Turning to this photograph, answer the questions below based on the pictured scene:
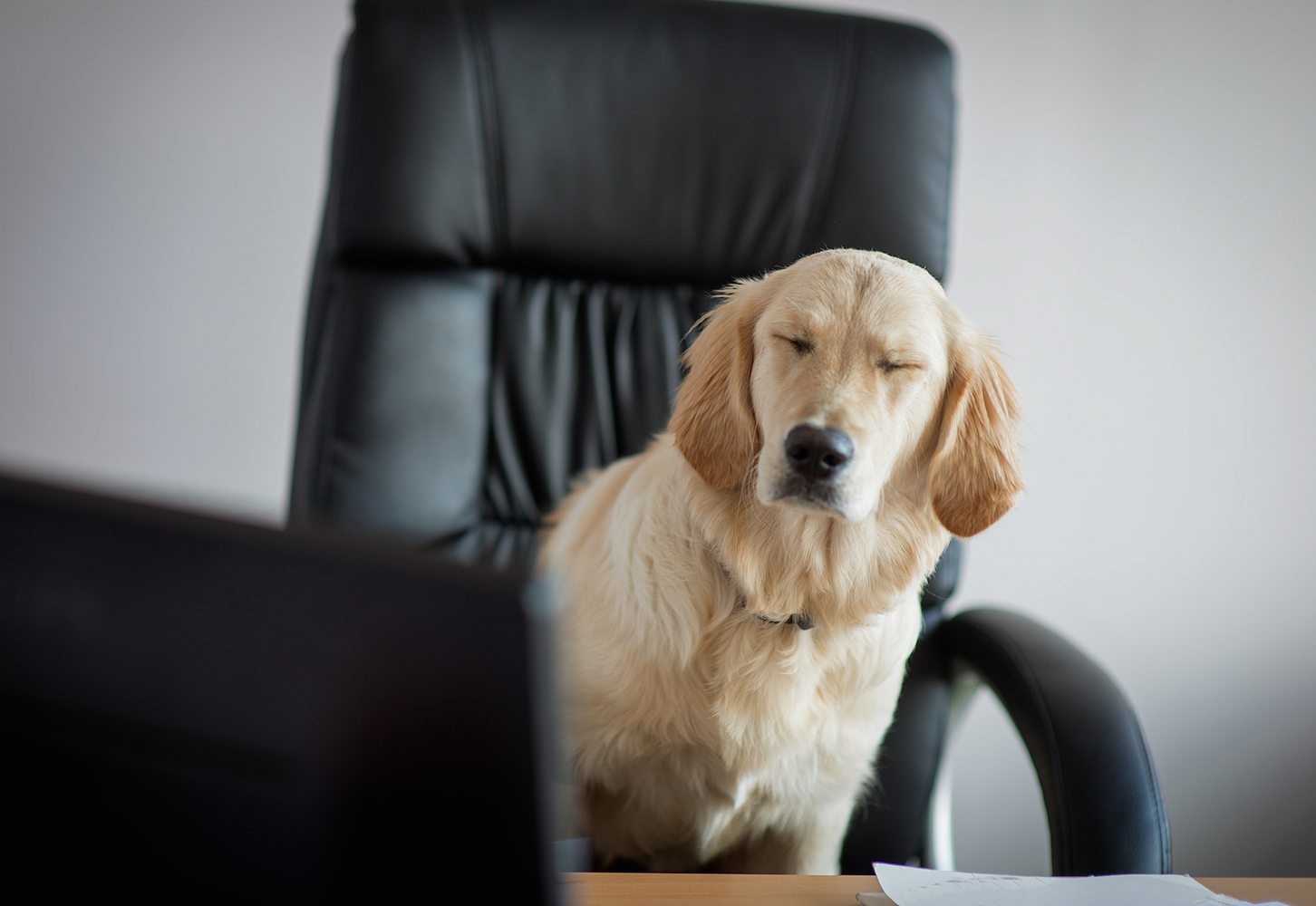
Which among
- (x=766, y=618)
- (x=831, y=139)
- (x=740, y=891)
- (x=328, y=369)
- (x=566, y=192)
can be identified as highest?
(x=831, y=139)

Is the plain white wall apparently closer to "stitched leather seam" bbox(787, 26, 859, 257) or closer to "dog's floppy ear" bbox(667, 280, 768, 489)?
"stitched leather seam" bbox(787, 26, 859, 257)

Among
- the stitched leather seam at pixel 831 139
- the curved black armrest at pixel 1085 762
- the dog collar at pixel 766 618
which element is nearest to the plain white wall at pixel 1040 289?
the stitched leather seam at pixel 831 139

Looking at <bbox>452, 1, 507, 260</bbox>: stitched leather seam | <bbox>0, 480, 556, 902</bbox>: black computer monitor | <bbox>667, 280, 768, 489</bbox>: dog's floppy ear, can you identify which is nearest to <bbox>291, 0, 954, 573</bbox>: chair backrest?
<bbox>452, 1, 507, 260</bbox>: stitched leather seam

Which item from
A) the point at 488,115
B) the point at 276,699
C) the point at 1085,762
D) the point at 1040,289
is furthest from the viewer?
the point at 1040,289

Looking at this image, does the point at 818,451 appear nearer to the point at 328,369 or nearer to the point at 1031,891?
the point at 1031,891

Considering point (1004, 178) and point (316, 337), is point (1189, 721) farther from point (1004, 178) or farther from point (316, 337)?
point (316, 337)

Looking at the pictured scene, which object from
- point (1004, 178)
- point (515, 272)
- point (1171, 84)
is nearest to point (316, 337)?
point (515, 272)

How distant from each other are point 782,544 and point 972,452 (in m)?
0.19

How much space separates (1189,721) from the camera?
175cm

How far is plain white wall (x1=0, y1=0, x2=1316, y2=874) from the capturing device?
1.58 meters

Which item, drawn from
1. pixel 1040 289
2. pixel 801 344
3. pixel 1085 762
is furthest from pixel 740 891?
pixel 1040 289

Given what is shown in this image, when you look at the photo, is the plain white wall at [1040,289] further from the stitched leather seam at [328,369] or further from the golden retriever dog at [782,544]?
the golden retriever dog at [782,544]

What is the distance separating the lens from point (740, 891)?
73 cm

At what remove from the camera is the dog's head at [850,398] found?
0.82 metres
